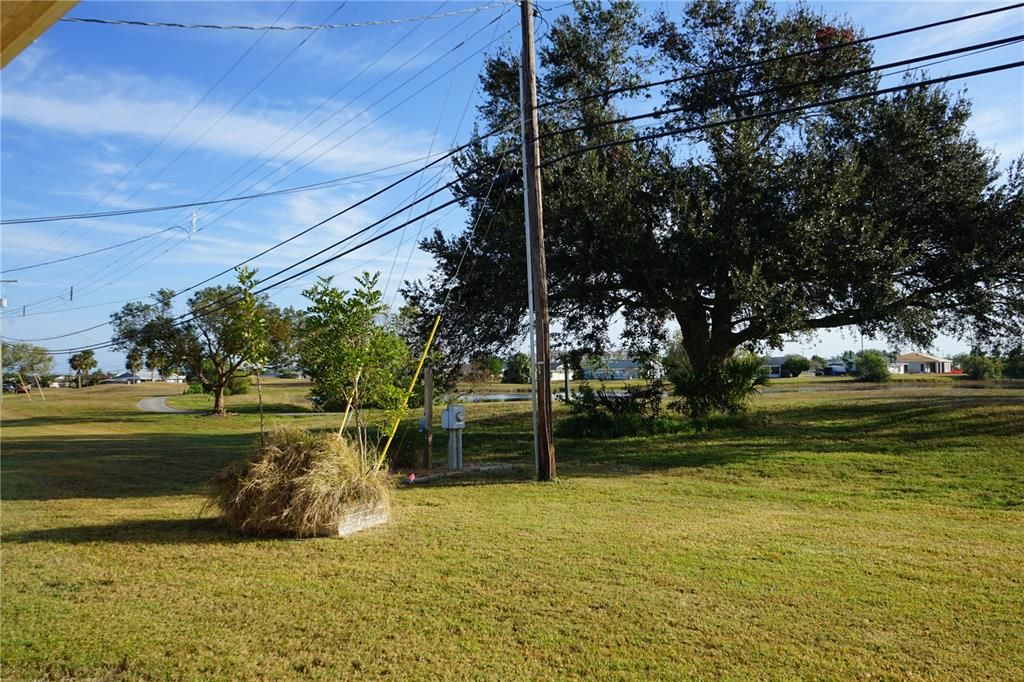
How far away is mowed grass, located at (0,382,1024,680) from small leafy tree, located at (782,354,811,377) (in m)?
41.8

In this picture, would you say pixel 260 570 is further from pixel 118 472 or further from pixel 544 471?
pixel 118 472

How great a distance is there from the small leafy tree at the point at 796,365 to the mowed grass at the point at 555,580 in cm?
4185

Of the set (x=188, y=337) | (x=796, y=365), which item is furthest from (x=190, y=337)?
(x=796, y=365)

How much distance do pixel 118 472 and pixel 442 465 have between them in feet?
20.9

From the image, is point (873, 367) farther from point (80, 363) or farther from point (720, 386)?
point (80, 363)

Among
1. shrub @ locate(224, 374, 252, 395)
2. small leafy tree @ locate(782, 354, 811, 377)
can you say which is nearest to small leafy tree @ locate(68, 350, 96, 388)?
shrub @ locate(224, 374, 252, 395)

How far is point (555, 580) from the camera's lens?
22.5ft

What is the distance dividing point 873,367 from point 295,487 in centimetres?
3699

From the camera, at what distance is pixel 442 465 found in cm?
1631

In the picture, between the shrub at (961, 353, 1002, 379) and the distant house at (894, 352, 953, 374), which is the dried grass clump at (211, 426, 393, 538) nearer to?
the shrub at (961, 353, 1002, 379)

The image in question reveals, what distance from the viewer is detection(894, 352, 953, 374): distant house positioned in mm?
54781

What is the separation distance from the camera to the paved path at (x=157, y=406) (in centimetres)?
3722

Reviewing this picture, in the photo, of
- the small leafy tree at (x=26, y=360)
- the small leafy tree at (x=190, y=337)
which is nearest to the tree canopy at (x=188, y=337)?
the small leafy tree at (x=190, y=337)

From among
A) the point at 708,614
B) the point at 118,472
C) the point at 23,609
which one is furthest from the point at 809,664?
the point at 118,472
